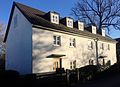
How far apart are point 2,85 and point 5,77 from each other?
1114 mm

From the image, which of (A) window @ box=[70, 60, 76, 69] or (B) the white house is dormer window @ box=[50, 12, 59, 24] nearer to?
(B) the white house

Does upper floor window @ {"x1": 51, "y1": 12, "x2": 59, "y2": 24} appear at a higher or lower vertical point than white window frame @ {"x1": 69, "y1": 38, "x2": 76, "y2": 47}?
higher

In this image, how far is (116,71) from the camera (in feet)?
79.3

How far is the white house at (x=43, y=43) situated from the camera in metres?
20.8

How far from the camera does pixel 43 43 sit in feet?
70.7

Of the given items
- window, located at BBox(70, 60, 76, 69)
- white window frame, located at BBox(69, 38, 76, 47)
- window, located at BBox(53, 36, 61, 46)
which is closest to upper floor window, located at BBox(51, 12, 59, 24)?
window, located at BBox(53, 36, 61, 46)

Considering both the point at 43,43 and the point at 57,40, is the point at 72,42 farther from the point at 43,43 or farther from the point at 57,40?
the point at 43,43

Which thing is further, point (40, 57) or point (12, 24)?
point (12, 24)

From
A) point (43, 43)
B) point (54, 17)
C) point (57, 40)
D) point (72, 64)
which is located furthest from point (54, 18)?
point (72, 64)

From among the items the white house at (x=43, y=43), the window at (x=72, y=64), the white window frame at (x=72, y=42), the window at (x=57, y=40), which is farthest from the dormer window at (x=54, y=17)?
the window at (x=72, y=64)

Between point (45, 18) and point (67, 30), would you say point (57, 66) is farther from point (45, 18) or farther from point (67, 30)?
point (45, 18)

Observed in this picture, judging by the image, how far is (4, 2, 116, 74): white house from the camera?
20.8 m

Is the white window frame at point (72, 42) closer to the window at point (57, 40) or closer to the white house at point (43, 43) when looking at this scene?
the white house at point (43, 43)

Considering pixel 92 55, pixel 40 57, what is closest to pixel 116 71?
pixel 92 55
